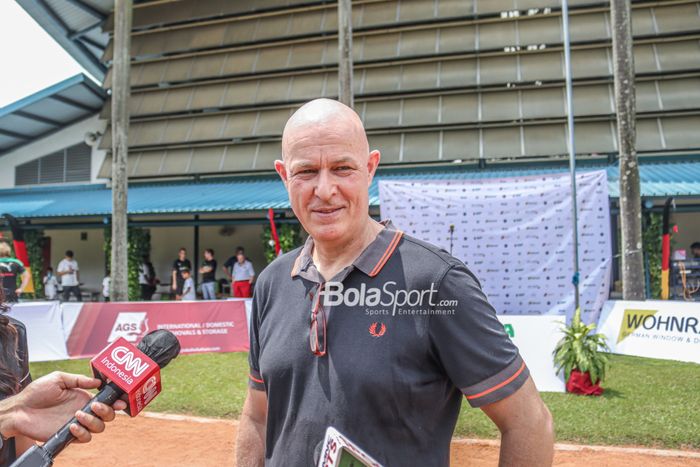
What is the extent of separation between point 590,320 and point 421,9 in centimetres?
1396

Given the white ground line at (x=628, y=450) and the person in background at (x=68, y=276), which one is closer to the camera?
the white ground line at (x=628, y=450)

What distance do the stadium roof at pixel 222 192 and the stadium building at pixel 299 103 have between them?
0.10m

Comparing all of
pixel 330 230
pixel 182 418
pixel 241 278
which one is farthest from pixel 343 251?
pixel 241 278

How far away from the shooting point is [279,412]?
6.19 feet

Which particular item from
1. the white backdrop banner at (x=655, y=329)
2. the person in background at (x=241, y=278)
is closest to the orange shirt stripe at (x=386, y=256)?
the white backdrop banner at (x=655, y=329)

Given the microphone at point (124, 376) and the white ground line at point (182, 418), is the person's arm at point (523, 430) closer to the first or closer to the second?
the microphone at point (124, 376)

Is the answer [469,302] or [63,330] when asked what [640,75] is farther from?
[469,302]

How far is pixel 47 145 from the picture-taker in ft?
81.8

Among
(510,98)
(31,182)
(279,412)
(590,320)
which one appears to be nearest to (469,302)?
(279,412)

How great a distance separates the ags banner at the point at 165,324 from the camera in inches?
434

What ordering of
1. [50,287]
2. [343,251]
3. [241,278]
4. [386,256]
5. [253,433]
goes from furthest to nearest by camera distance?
[50,287], [241,278], [253,433], [343,251], [386,256]

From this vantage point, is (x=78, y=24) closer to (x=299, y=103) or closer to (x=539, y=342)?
(x=299, y=103)

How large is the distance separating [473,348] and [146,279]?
67.3 ft

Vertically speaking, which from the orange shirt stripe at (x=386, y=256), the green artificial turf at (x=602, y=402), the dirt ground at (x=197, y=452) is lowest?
the dirt ground at (x=197, y=452)
